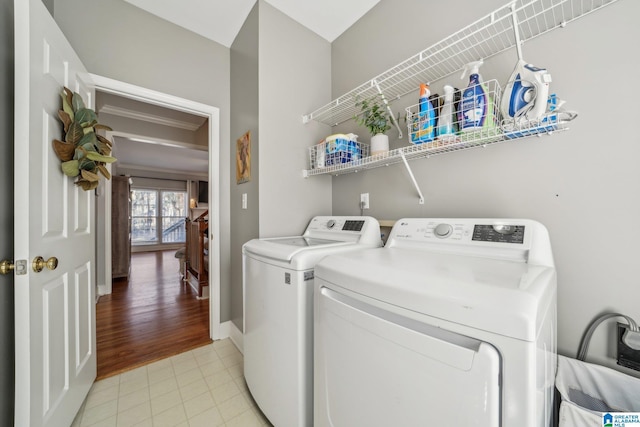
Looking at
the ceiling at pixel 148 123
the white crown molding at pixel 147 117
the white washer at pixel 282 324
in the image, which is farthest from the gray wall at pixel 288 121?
the white crown molding at pixel 147 117

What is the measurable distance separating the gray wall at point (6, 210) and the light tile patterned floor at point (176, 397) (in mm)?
469

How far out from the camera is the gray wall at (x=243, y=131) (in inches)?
69.7

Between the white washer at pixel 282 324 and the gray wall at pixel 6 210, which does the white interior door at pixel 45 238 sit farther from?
the white washer at pixel 282 324

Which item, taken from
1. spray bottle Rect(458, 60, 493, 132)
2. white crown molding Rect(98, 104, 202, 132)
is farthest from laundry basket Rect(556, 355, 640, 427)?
white crown molding Rect(98, 104, 202, 132)

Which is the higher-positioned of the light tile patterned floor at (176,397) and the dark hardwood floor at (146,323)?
the dark hardwood floor at (146,323)

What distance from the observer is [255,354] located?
1.32 meters

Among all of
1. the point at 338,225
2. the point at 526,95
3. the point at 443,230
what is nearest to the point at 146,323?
the point at 338,225

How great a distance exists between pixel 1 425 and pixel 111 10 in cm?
245

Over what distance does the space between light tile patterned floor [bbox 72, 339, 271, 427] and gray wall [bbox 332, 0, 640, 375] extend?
1598mm

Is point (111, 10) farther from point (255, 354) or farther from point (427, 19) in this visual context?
point (255, 354)

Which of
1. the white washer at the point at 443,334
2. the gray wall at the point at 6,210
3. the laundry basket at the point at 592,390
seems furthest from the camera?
the gray wall at the point at 6,210

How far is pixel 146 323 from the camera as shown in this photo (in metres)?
2.46

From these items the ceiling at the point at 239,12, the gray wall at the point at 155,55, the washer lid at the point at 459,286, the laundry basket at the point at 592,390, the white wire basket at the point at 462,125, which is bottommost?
the laundry basket at the point at 592,390

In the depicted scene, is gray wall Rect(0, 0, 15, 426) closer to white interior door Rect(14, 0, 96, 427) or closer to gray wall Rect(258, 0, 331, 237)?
white interior door Rect(14, 0, 96, 427)
